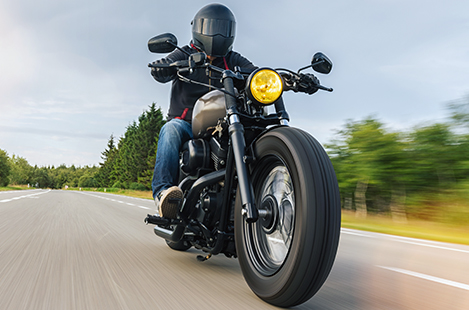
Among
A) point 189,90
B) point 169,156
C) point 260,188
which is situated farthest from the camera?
point 189,90

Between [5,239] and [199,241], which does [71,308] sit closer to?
[199,241]

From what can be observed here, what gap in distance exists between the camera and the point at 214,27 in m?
3.21

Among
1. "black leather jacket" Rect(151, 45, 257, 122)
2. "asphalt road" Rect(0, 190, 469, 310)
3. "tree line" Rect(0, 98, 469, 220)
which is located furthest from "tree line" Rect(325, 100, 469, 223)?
"black leather jacket" Rect(151, 45, 257, 122)

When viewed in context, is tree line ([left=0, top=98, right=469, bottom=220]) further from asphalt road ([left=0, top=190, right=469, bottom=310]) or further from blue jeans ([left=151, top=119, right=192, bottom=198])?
blue jeans ([left=151, top=119, right=192, bottom=198])

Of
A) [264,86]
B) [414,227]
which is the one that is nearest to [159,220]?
[264,86]

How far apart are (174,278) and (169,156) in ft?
3.64

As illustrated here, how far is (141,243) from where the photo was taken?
458 centimetres

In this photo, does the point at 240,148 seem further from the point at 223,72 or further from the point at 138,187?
the point at 138,187

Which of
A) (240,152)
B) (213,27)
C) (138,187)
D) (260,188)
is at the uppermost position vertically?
(138,187)

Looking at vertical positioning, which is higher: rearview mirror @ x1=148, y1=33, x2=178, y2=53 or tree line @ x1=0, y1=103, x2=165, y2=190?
tree line @ x1=0, y1=103, x2=165, y2=190

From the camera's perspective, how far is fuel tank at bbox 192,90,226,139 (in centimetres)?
296

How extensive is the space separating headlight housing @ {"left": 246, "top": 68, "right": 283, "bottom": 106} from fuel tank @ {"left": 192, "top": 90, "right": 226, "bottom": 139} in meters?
0.52

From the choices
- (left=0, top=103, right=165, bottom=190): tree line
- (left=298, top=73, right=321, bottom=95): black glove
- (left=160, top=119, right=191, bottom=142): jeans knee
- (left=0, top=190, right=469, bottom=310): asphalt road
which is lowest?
(left=0, top=190, right=469, bottom=310): asphalt road

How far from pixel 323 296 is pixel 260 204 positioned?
0.66 metres
